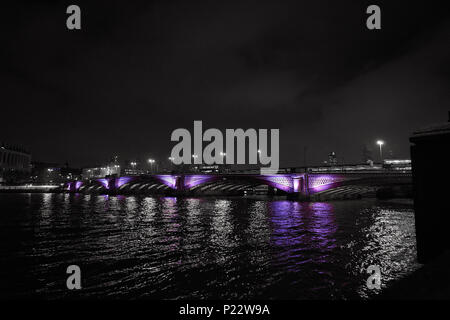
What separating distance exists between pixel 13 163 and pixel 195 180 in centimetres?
17825

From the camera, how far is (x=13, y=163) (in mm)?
173375

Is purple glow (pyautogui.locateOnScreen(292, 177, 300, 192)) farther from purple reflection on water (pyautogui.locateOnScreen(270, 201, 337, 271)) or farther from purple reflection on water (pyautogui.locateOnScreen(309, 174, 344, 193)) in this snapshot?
purple reflection on water (pyautogui.locateOnScreen(270, 201, 337, 271))

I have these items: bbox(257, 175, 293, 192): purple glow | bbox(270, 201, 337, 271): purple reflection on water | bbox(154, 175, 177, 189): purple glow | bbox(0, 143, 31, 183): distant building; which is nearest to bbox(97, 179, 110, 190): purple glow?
bbox(154, 175, 177, 189): purple glow

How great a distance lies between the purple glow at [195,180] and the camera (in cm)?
5836

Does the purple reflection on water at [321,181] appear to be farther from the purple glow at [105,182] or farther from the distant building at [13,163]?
the distant building at [13,163]

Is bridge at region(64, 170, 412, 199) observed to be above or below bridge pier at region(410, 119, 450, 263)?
below

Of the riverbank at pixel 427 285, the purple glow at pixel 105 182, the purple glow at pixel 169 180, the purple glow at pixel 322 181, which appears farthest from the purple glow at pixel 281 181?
the purple glow at pixel 105 182

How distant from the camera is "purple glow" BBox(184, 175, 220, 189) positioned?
58.4 meters

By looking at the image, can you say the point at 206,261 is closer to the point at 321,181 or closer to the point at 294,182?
the point at 321,181

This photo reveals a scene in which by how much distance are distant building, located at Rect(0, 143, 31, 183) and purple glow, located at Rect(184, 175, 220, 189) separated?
141m

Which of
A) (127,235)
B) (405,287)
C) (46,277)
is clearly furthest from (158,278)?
(127,235)

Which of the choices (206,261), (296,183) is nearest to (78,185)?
(296,183)

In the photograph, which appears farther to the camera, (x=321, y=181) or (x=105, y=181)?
(x=105, y=181)

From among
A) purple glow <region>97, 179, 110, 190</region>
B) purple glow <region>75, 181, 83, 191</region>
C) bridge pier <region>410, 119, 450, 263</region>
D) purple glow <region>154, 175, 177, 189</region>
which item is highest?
bridge pier <region>410, 119, 450, 263</region>
